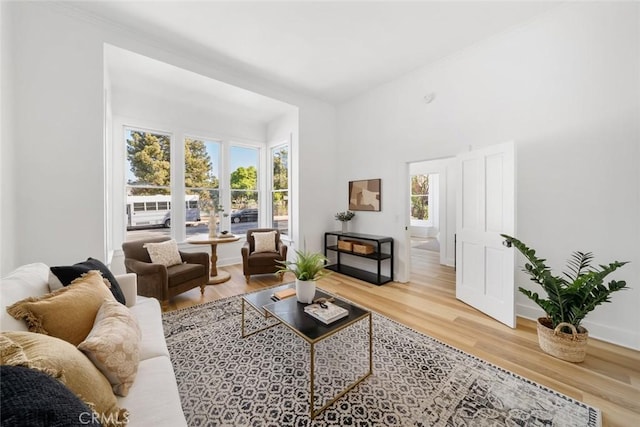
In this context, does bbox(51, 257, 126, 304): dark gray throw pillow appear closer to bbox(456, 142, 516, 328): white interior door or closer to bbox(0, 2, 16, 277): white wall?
bbox(0, 2, 16, 277): white wall

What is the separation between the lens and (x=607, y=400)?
1.66 m

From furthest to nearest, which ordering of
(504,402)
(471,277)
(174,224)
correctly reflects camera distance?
(174,224) < (471,277) < (504,402)

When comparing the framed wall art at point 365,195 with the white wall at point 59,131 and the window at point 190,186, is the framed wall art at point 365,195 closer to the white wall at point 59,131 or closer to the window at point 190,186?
the window at point 190,186

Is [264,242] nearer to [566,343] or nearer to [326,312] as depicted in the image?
[326,312]

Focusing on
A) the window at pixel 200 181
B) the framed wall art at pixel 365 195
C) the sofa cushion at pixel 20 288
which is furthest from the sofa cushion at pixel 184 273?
the framed wall art at pixel 365 195

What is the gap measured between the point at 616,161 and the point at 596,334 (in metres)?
1.69

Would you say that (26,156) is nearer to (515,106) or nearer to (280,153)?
(280,153)

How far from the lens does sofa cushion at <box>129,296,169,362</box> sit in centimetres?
147

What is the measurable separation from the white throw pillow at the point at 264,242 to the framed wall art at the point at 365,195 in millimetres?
1658

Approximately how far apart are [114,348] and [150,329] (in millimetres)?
647

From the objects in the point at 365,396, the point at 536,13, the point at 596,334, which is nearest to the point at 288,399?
the point at 365,396

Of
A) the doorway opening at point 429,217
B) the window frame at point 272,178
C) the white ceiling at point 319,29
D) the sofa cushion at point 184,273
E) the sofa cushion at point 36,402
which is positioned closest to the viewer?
the sofa cushion at point 36,402

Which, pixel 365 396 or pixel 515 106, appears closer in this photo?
pixel 365 396

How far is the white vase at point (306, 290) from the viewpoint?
2.11 metres
